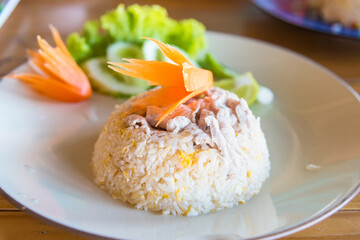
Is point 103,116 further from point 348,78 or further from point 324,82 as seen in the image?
point 348,78

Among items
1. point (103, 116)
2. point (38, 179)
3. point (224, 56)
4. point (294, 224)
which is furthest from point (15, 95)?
point (294, 224)

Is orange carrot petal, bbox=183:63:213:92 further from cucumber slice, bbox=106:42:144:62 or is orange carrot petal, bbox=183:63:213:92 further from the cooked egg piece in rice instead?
cucumber slice, bbox=106:42:144:62

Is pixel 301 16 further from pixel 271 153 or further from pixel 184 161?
pixel 184 161

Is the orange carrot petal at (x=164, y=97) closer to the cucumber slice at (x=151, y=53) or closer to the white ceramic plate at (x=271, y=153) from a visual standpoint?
the white ceramic plate at (x=271, y=153)

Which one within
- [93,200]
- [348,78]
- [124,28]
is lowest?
[348,78]

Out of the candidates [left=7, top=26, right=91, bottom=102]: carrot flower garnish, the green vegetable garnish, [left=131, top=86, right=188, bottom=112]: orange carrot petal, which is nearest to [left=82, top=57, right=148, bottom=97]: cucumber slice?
the green vegetable garnish

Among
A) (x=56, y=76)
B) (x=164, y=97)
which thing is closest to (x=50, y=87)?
(x=56, y=76)
